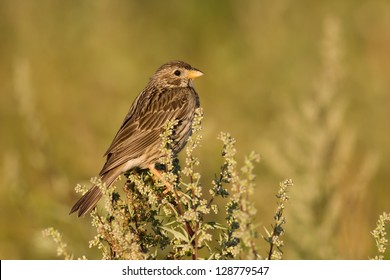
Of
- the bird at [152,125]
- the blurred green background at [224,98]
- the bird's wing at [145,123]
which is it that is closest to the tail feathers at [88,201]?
Answer: the bird at [152,125]

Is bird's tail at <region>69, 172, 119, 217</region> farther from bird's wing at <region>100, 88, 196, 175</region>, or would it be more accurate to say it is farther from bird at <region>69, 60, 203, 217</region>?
bird's wing at <region>100, 88, 196, 175</region>

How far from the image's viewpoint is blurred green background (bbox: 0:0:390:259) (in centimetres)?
549

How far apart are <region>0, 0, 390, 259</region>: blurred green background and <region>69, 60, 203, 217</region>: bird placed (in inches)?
9.0

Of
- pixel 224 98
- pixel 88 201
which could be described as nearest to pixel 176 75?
pixel 88 201

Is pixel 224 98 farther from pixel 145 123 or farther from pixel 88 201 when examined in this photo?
pixel 88 201

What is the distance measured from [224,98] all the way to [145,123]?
3200 mm

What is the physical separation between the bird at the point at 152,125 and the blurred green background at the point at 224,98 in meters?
0.23

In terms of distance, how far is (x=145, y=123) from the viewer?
5.81 metres

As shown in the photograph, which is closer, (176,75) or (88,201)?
(88,201)

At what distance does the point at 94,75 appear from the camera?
31.3 feet

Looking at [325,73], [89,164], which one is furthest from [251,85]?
[325,73]

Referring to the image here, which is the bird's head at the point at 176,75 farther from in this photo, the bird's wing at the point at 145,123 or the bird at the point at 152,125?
the bird's wing at the point at 145,123

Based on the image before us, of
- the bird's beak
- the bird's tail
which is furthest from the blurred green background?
the bird's tail

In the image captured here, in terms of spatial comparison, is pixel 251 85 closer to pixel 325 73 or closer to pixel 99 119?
pixel 99 119
